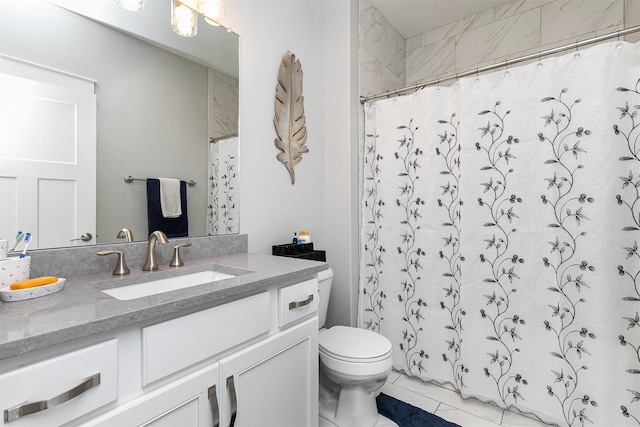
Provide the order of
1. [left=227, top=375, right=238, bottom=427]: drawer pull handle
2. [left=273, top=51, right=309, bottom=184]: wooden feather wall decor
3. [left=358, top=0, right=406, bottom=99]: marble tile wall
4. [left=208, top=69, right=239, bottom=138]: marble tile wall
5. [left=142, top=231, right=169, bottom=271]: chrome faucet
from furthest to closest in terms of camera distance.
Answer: [left=358, top=0, right=406, bottom=99]: marble tile wall → [left=273, top=51, right=309, bottom=184]: wooden feather wall decor → [left=208, top=69, right=239, bottom=138]: marble tile wall → [left=142, top=231, right=169, bottom=271]: chrome faucet → [left=227, top=375, right=238, bottom=427]: drawer pull handle

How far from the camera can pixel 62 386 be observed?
60cm

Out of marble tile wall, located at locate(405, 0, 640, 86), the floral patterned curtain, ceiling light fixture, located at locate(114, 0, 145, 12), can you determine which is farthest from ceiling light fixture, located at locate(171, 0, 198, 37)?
marble tile wall, located at locate(405, 0, 640, 86)

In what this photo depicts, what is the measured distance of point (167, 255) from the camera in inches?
52.1

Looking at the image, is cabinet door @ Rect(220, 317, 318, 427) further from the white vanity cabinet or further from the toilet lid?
the toilet lid

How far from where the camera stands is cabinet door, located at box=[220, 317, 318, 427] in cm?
93

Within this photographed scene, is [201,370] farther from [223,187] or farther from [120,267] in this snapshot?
[223,187]

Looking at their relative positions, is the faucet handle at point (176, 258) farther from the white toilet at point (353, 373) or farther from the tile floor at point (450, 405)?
the tile floor at point (450, 405)

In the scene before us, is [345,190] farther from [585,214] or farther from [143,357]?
[143,357]

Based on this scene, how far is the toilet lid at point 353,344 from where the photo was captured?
1441 mm

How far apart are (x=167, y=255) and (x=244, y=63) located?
1079 millimetres

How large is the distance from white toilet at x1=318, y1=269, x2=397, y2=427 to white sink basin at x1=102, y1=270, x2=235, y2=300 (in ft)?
2.10

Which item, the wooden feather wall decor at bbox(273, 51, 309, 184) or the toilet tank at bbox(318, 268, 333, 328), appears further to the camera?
the wooden feather wall decor at bbox(273, 51, 309, 184)

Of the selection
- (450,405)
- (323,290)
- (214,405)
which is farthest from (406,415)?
(214,405)

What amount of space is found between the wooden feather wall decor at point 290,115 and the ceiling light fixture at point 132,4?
0.75m
